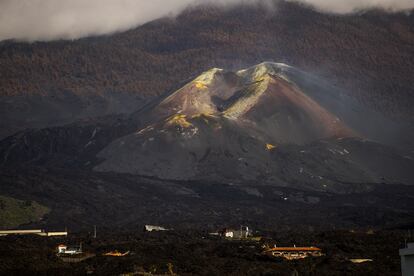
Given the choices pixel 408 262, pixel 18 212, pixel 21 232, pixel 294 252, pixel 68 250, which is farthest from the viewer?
pixel 18 212

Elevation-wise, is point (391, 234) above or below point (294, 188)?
below

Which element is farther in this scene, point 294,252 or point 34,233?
point 34,233

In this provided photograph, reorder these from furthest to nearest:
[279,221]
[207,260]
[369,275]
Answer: [279,221] → [207,260] → [369,275]

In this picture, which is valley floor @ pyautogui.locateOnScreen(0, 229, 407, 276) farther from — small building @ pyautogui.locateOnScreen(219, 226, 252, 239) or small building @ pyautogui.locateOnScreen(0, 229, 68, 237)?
small building @ pyautogui.locateOnScreen(0, 229, 68, 237)

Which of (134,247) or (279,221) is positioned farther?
(279,221)

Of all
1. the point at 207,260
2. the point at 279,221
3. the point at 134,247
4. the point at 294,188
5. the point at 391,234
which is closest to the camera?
the point at 207,260

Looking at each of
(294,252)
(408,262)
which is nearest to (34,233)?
(294,252)

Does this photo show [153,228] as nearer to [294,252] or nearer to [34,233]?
[34,233]

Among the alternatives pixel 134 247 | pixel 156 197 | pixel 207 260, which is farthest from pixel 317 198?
pixel 207 260

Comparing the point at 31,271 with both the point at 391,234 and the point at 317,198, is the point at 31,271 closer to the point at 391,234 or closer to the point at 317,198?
the point at 391,234
